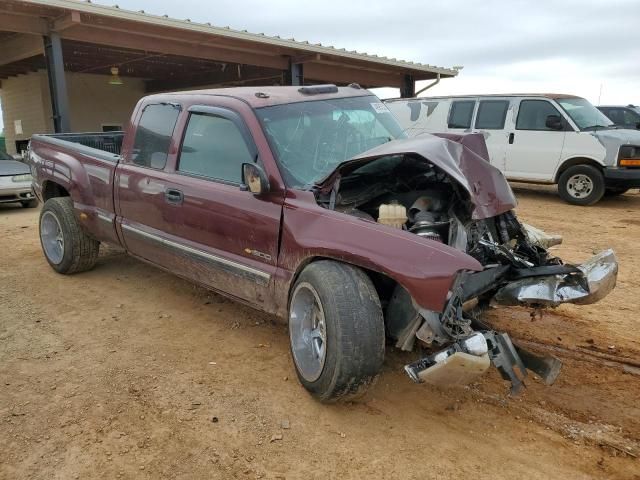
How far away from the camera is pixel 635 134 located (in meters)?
9.88

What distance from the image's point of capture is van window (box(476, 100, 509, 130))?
10711 millimetres

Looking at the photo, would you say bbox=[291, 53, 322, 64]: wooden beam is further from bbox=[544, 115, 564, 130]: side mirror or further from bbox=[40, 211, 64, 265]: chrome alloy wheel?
bbox=[40, 211, 64, 265]: chrome alloy wheel

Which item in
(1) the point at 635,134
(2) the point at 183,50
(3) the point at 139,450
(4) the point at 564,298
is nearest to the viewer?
(3) the point at 139,450

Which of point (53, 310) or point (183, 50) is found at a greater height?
point (183, 50)

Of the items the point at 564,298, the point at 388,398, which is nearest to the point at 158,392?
the point at 388,398

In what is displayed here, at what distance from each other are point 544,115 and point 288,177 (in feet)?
27.5

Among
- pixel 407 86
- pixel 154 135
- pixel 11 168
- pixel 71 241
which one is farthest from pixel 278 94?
pixel 407 86

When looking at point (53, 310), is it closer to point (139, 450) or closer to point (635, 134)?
point (139, 450)

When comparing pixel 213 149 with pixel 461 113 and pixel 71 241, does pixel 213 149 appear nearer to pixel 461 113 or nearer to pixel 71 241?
pixel 71 241

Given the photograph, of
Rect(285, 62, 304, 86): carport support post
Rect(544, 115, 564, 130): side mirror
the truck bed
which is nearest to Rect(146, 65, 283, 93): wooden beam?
Rect(285, 62, 304, 86): carport support post

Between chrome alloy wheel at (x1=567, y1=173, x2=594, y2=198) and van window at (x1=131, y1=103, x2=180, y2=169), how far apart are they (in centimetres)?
838

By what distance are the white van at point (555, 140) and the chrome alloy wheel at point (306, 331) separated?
705 cm

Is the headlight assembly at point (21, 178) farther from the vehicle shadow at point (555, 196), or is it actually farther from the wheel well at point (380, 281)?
the vehicle shadow at point (555, 196)

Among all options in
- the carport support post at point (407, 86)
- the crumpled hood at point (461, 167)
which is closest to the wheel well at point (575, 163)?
the crumpled hood at point (461, 167)
